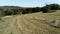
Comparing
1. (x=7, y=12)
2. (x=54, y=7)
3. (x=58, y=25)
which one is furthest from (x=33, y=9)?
(x=58, y=25)

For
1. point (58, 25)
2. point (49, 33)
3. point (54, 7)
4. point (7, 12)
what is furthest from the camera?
point (54, 7)

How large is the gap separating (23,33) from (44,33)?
1775 millimetres

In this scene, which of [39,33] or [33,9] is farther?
[33,9]

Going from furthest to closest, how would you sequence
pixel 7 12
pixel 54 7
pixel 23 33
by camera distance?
pixel 54 7 < pixel 7 12 < pixel 23 33

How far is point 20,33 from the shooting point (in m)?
14.2

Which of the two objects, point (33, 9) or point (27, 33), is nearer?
point (27, 33)

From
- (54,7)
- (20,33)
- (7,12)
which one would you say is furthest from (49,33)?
(54,7)

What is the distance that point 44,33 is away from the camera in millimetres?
13406

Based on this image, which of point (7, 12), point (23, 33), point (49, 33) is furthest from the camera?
point (7, 12)

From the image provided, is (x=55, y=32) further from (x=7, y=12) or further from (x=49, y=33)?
(x=7, y=12)

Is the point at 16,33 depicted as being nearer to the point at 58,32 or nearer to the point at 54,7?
the point at 58,32

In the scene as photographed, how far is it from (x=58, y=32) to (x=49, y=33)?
0.76 m

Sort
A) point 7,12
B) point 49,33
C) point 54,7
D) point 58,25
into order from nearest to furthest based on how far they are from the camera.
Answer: point 49,33 → point 58,25 → point 7,12 → point 54,7

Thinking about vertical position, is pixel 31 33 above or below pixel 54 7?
above
